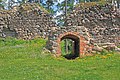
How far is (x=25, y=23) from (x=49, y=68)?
12.3 m

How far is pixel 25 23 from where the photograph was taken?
25391 mm

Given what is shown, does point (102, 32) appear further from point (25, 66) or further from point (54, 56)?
point (25, 66)

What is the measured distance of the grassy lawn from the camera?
38.6 feet

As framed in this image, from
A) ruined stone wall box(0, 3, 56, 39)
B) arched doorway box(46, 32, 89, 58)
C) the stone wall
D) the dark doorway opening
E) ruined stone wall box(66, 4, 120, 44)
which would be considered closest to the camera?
arched doorway box(46, 32, 89, 58)

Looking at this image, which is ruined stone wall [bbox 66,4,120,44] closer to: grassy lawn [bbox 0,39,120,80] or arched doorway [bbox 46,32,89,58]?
arched doorway [bbox 46,32,89,58]

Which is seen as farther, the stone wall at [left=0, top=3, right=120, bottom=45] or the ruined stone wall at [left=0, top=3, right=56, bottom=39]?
the ruined stone wall at [left=0, top=3, right=56, bottom=39]

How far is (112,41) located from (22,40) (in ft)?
23.2

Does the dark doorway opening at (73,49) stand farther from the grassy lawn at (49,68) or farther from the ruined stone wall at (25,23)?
the grassy lawn at (49,68)

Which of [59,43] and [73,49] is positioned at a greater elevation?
[59,43]

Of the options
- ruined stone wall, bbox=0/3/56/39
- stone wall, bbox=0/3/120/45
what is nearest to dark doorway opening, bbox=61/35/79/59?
stone wall, bbox=0/3/120/45

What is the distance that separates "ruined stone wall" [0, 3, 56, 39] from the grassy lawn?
746 cm

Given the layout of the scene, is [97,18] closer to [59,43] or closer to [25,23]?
[59,43]

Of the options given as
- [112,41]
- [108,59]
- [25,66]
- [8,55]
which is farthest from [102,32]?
[25,66]

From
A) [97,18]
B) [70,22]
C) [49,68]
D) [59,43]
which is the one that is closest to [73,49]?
[70,22]
